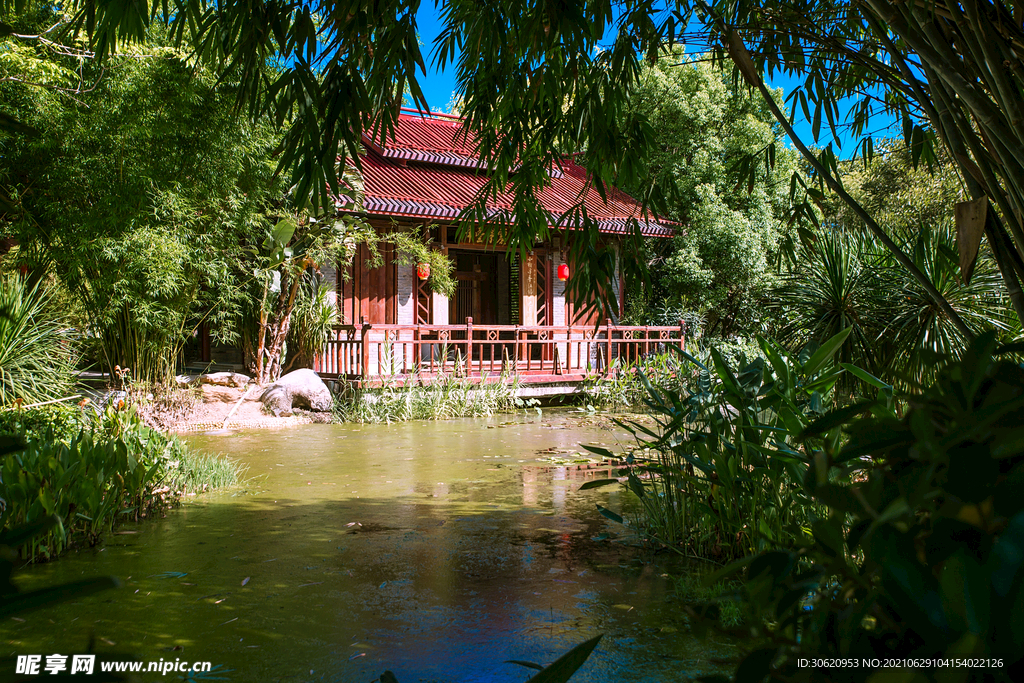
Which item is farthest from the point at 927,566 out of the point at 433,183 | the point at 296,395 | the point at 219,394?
the point at 433,183

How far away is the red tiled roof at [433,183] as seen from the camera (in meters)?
11.7

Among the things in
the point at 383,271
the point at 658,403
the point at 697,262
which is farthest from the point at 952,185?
the point at 658,403

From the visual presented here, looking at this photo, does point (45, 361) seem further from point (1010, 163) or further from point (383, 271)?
point (1010, 163)

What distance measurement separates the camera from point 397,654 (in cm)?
270

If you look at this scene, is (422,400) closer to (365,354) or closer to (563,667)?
(365,354)

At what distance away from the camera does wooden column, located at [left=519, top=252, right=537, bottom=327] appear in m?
13.8

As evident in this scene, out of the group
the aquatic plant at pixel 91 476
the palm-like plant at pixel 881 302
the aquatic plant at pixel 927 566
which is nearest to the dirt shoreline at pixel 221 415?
the aquatic plant at pixel 91 476

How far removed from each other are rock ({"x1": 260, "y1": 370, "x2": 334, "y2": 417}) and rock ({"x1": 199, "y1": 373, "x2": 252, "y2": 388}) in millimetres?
758

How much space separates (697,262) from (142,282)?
10.9 metres

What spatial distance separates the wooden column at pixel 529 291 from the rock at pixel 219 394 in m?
5.50

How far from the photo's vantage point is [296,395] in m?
10.1

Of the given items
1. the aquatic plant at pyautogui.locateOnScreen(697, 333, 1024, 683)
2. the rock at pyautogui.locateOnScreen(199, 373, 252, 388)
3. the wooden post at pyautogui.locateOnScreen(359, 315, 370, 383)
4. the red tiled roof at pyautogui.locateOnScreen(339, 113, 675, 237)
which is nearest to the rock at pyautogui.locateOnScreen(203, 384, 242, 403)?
the rock at pyautogui.locateOnScreen(199, 373, 252, 388)

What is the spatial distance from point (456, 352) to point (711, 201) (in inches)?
291

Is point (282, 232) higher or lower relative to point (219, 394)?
higher
